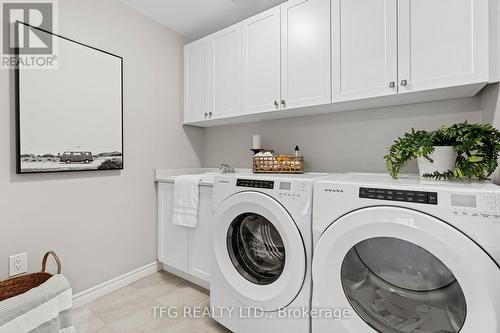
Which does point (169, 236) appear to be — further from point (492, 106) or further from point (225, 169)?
point (492, 106)

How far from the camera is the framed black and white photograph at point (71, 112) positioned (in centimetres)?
159

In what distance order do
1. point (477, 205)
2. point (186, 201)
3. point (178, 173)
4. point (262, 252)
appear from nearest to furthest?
point (477, 205)
point (262, 252)
point (186, 201)
point (178, 173)

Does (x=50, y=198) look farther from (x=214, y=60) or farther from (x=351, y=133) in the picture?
(x=351, y=133)

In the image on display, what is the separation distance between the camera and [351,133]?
76.0 inches

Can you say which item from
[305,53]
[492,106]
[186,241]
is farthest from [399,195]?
[186,241]

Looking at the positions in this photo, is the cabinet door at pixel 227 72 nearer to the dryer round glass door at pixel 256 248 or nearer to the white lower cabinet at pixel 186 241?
the white lower cabinet at pixel 186 241

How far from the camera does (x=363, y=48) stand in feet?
4.99

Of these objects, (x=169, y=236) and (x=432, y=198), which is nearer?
(x=432, y=198)

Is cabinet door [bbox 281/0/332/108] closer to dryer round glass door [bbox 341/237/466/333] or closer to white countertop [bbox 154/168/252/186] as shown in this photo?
white countertop [bbox 154/168/252/186]

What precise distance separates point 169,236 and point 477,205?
7.13ft

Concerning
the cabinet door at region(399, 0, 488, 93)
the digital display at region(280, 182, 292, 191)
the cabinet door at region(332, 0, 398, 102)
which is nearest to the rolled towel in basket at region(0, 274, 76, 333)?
the digital display at region(280, 182, 292, 191)

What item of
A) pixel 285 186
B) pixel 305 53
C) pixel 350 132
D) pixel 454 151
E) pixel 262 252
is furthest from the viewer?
pixel 350 132

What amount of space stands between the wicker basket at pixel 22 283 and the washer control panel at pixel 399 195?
69.8 inches

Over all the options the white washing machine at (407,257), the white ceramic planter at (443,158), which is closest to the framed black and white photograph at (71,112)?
the white washing machine at (407,257)
